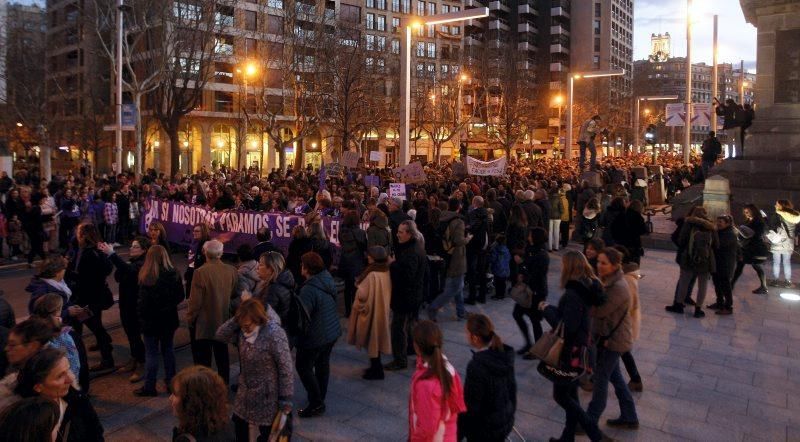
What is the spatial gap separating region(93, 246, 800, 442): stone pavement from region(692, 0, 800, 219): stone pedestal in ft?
31.0

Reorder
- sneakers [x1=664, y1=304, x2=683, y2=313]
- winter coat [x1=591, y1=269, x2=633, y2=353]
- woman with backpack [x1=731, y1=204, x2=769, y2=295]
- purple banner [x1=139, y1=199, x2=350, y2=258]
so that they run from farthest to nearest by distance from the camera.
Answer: purple banner [x1=139, y1=199, x2=350, y2=258] → woman with backpack [x1=731, y1=204, x2=769, y2=295] → sneakers [x1=664, y1=304, x2=683, y2=313] → winter coat [x1=591, y1=269, x2=633, y2=353]

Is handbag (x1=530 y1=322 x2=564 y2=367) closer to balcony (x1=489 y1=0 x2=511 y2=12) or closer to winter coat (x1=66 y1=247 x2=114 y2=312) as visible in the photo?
winter coat (x1=66 y1=247 x2=114 y2=312)

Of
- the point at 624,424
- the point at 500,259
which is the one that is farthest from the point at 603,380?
the point at 500,259

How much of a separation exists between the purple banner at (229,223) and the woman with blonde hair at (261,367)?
24.9 feet

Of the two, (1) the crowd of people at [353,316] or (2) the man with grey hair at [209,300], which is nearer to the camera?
(1) the crowd of people at [353,316]

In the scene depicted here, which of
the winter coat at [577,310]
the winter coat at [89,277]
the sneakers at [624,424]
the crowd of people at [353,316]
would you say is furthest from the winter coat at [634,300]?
the winter coat at [89,277]

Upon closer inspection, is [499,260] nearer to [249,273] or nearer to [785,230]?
[249,273]

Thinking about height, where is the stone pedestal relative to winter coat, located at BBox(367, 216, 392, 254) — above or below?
above

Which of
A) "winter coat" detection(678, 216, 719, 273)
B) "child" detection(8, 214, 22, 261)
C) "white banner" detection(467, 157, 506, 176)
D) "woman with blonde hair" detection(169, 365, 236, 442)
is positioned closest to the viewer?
"woman with blonde hair" detection(169, 365, 236, 442)

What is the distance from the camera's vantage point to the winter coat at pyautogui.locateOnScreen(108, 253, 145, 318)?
676cm

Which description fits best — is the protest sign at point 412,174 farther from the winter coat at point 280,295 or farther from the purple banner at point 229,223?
the winter coat at point 280,295

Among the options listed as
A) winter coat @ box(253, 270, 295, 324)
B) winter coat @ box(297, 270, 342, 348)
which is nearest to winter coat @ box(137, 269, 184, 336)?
winter coat @ box(253, 270, 295, 324)

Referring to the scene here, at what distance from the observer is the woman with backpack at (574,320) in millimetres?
4953

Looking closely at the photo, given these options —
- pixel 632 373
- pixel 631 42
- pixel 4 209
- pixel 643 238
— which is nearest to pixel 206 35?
pixel 4 209
